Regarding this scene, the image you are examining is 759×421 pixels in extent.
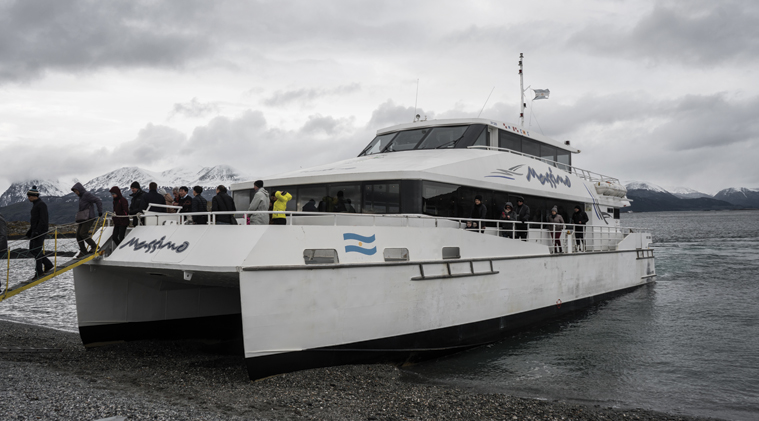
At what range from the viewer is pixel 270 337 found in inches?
286

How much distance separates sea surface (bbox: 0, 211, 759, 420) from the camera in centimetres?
845

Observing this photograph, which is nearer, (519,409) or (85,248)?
(519,409)

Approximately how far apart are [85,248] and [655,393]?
1019 centimetres

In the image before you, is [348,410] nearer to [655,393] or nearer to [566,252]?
[655,393]

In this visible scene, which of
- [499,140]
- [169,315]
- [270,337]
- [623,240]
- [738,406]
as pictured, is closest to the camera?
[270,337]

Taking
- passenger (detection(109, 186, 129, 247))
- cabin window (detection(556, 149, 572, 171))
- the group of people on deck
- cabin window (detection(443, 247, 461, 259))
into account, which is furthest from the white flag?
passenger (detection(109, 186, 129, 247))

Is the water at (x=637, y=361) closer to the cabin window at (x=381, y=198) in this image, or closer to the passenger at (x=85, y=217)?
the cabin window at (x=381, y=198)

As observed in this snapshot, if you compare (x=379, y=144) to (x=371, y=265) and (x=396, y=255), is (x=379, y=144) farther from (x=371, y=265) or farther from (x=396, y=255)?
(x=371, y=265)

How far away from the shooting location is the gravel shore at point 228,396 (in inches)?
247

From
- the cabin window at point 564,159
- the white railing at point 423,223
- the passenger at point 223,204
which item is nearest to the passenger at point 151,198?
the white railing at point 423,223

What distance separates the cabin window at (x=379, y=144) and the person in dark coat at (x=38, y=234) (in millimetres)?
7633

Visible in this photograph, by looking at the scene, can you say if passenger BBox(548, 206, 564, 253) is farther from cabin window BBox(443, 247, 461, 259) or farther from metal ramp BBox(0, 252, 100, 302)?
metal ramp BBox(0, 252, 100, 302)

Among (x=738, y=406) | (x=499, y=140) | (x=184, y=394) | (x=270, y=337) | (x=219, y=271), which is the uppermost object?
(x=499, y=140)

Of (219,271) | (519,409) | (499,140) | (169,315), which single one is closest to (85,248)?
(169,315)
